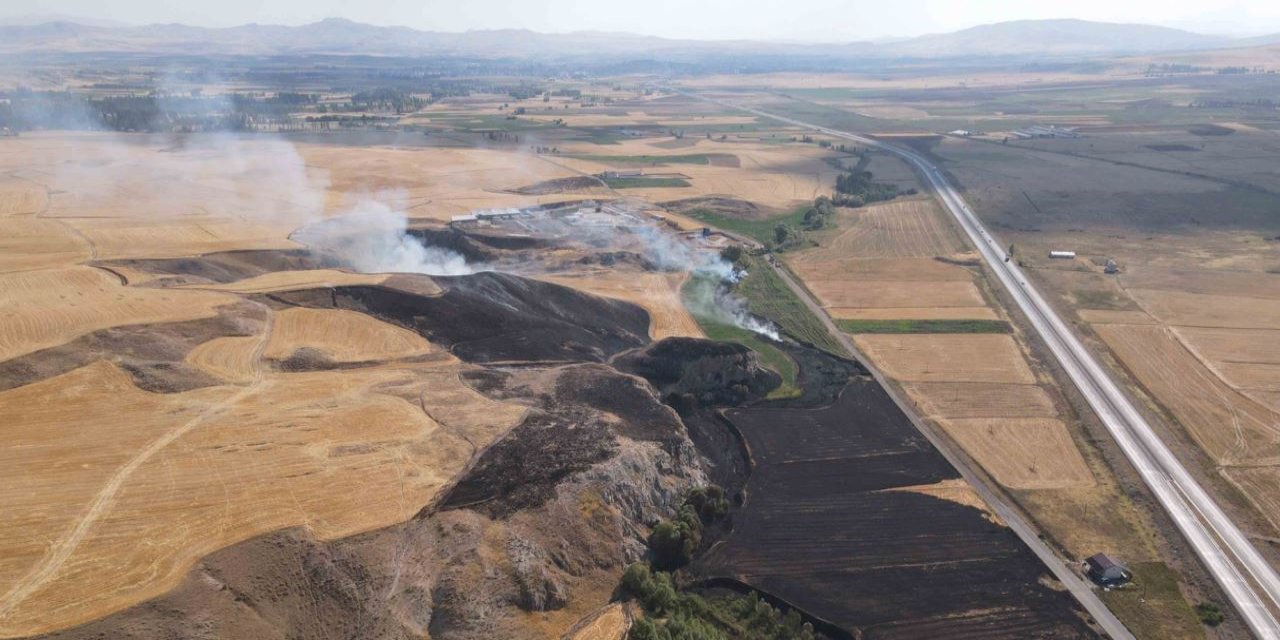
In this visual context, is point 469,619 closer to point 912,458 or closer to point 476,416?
point 476,416

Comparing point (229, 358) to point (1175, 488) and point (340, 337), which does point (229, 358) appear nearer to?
point (340, 337)

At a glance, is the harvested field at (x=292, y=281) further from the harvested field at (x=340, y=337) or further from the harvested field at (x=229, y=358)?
the harvested field at (x=229, y=358)

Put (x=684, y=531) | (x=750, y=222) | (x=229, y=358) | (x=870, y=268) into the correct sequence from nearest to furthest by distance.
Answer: (x=684, y=531), (x=229, y=358), (x=870, y=268), (x=750, y=222)

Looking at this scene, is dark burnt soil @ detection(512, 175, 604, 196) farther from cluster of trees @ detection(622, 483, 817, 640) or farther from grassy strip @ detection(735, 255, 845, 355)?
cluster of trees @ detection(622, 483, 817, 640)

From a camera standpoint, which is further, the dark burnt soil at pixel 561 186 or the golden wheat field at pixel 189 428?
the dark burnt soil at pixel 561 186

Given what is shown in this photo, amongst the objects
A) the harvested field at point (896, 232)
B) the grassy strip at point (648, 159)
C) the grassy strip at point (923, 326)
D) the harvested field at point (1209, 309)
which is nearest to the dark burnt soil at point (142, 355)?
the grassy strip at point (923, 326)

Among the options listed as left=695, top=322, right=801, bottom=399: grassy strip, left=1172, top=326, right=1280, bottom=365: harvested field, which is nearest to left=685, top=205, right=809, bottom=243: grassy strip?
left=695, top=322, right=801, bottom=399: grassy strip

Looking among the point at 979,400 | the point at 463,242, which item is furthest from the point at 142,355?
the point at 979,400
